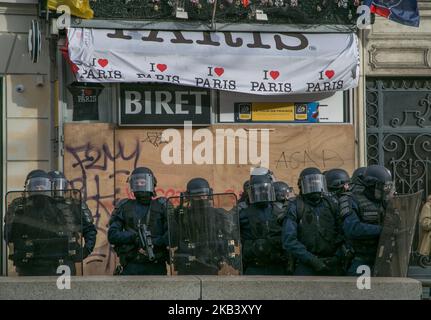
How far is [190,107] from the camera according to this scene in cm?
1697

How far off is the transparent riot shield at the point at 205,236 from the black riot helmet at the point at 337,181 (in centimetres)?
213

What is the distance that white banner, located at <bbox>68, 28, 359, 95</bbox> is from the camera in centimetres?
1630

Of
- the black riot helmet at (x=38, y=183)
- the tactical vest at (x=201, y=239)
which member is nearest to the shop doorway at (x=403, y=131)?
the black riot helmet at (x=38, y=183)

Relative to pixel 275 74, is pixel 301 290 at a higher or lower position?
lower

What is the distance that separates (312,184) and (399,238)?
1977 mm

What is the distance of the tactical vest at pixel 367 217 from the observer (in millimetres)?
11500

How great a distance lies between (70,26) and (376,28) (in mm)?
4450

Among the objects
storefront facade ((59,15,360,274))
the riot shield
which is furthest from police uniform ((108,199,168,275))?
storefront facade ((59,15,360,274))

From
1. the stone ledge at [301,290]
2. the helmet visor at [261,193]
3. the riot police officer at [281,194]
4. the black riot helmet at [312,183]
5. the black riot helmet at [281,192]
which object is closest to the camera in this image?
the stone ledge at [301,290]

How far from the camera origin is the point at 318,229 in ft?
39.9

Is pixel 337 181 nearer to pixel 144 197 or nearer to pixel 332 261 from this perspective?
pixel 332 261

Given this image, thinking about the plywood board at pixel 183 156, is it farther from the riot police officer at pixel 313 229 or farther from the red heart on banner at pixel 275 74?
the riot police officer at pixel 313 229

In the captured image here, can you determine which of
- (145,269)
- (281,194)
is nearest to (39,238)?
(145,269)
